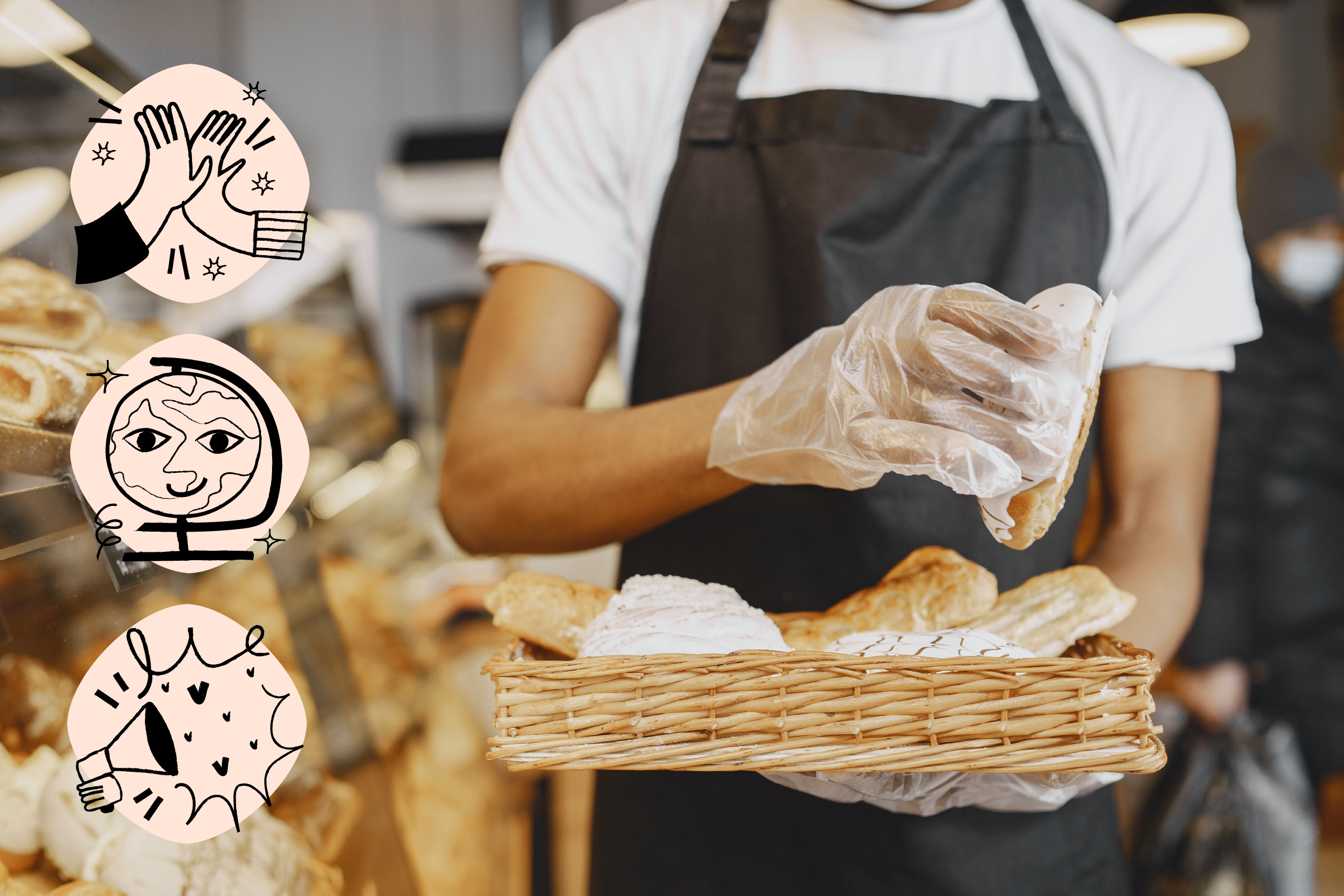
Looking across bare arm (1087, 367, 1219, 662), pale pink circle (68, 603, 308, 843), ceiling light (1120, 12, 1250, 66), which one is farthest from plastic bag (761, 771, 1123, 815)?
ceiling light (1120, 12, 1250, 66)

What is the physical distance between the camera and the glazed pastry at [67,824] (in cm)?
82

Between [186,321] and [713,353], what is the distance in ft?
2.08

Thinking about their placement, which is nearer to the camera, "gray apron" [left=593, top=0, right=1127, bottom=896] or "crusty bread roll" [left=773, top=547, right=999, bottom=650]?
"crusty bread roll" [left=773, top=547, right=999, bottom=650]

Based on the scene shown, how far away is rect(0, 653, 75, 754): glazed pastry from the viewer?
2.58 ft

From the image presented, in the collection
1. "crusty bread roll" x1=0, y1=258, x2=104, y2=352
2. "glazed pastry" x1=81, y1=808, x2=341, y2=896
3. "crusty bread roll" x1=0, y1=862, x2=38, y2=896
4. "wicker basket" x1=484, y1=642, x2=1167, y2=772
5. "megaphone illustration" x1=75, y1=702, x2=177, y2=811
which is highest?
"crusty bread roll" x1=0, y1=258, x2=104, y2=352

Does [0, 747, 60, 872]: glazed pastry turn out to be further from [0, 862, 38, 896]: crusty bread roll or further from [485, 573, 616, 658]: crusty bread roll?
[485, 573, 616, 658]: crusty bread roll

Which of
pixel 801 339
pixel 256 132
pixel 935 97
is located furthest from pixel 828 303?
pixel 256 132

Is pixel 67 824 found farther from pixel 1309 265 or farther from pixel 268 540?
pixel 1309 265

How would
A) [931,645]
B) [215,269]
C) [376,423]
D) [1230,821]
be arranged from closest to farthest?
[931,645] → [215,269] → [1230,821] → [376,423]

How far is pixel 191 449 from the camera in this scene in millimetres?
840

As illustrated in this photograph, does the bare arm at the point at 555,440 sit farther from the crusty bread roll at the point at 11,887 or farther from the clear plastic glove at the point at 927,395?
the crusty bread roll at the point at 11,887

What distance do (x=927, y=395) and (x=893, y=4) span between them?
2.34 ft

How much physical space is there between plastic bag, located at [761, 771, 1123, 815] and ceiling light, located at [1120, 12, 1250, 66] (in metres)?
3.10

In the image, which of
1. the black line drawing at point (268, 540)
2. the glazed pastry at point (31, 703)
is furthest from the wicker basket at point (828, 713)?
the glazed pastry at point (31, 703)
